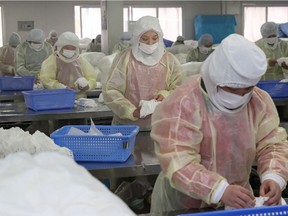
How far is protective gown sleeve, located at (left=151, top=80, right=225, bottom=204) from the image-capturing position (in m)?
1.38

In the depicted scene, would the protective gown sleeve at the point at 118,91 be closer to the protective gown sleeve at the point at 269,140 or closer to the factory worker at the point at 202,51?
the protective gown sleeve at the point at 269,140

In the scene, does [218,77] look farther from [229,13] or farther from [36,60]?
[229,13]

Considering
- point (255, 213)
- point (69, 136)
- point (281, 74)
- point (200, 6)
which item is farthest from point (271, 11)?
point (255, 213)

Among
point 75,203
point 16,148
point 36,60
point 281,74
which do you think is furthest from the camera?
point 36,60

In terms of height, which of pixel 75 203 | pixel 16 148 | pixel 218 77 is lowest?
pixel 16 148

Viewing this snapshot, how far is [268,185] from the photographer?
1.43m

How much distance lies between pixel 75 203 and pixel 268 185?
1012 millimetres

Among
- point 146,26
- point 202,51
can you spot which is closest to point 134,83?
point 146,26

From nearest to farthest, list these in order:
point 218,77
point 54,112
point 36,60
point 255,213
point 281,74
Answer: point 255,213 → point 218,77 → point 54,112 → point 281,74 → point 36,60

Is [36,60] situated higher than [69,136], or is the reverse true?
[36,60]

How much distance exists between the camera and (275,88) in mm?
3762

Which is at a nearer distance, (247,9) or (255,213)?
(255,213)

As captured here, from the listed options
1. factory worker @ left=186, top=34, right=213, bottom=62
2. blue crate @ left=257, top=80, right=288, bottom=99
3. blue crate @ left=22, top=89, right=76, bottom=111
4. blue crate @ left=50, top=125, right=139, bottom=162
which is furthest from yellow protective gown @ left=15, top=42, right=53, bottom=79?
blue crate @ left=50, top=125, right=139, bottom=162

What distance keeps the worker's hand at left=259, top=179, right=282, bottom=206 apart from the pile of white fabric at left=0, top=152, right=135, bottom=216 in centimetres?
91
